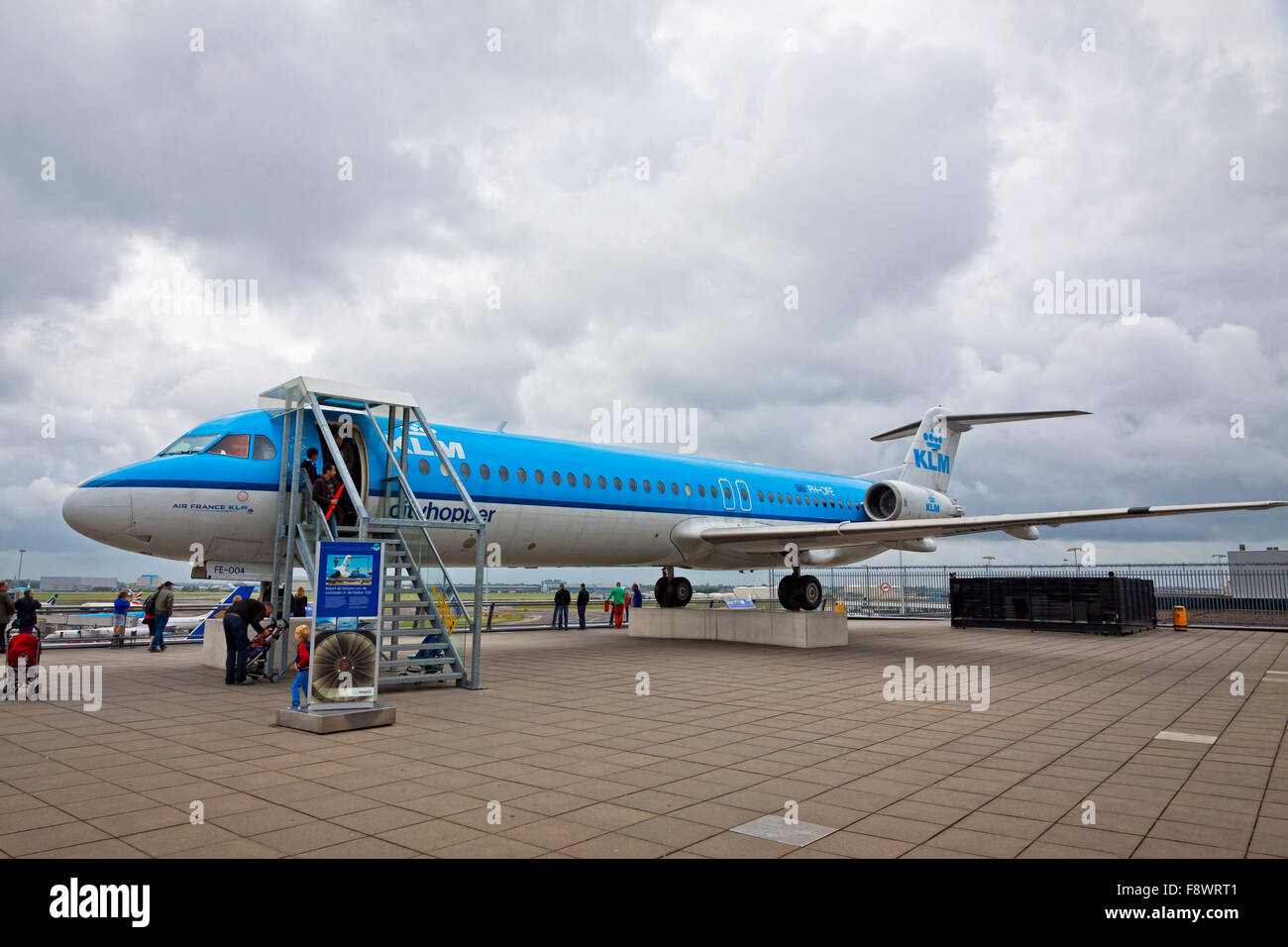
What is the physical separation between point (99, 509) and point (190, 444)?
5.67 ft

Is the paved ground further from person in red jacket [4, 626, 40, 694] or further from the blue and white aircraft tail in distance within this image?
the blue and white aircraft tail in distance

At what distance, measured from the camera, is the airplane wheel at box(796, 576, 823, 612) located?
70.6 feet

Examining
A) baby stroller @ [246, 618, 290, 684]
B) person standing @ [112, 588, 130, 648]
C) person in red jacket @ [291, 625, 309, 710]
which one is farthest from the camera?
person standing @ [112, 588, 130, 648]

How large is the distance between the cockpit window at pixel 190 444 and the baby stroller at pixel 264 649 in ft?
10.4

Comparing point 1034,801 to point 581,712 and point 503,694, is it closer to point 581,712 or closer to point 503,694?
point 581,712

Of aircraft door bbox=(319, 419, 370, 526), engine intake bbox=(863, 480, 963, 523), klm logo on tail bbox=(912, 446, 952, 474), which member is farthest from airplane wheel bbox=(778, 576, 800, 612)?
aircraft door bbox=(319, 419, 370, 526)

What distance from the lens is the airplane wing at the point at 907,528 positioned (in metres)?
13.6

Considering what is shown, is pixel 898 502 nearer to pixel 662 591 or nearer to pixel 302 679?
pixel 662 591

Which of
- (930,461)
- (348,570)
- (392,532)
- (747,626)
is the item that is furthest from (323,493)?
(930,461)

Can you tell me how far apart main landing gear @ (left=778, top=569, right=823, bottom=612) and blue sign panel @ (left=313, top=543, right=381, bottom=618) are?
46.7ft

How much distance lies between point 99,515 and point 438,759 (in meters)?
8.18
